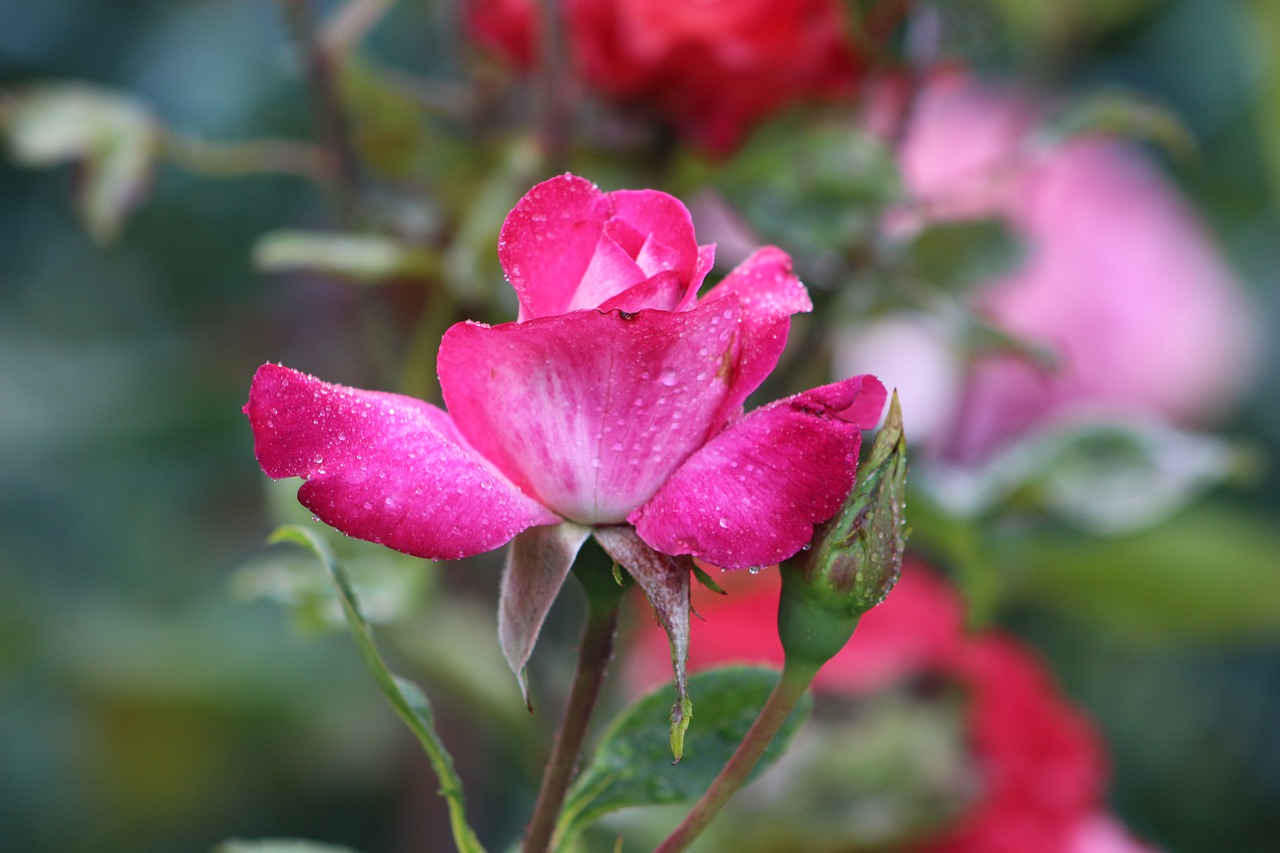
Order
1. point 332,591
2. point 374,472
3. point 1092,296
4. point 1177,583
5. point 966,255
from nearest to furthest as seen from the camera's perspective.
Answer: point 374,472
point 332,591
point 966,255
point 1177,583
point 1092,296

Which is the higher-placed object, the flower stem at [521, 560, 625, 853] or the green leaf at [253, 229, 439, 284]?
the green leaf at [253, 229, 439, 284]

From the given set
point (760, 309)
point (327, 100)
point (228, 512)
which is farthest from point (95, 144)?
point (228, 512)

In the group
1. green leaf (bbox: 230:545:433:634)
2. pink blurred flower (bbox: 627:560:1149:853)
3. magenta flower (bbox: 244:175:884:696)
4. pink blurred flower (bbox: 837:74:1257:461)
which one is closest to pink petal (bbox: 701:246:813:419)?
magenta flower (bbox: 244:175:884:696)

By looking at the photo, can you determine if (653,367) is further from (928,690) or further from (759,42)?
(928,690)

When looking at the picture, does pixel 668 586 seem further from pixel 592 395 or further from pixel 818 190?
pixel 818 190

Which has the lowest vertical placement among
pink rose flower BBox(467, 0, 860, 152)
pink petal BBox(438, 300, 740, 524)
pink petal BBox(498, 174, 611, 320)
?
pink petal BBox(438, 300, 740, 524)

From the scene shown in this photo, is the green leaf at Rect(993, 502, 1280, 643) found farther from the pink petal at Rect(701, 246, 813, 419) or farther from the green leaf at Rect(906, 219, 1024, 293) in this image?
the pink petal at Rect(701, 246, 813, 419)

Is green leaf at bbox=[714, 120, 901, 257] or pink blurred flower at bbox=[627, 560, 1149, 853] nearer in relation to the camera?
green leaf at bbox=[714, 120, 901, 257]

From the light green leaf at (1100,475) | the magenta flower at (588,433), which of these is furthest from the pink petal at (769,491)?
the light green leaf at (1100,475)
